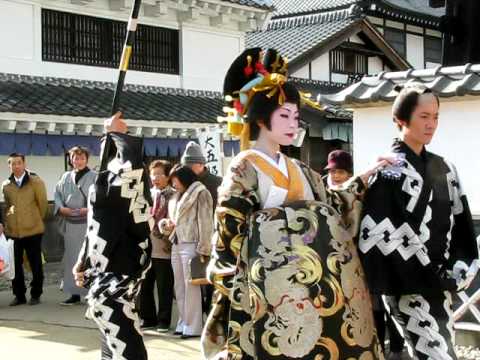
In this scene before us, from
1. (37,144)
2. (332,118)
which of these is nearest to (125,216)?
(37,144)

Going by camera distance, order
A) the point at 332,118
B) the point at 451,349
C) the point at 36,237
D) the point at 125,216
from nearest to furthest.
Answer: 1. the point at 451,349
2. the point at 125,216
3. the point at 36,237
4. the point at 332,118

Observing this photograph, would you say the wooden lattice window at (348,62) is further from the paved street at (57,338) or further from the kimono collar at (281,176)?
the kimono collar at (281,176)

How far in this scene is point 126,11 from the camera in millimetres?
15570

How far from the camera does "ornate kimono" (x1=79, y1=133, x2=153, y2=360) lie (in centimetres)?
448

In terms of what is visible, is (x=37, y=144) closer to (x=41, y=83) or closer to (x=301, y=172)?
(x=41, y=83)

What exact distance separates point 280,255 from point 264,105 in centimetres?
81

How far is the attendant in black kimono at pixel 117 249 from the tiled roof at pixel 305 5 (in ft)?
65.4

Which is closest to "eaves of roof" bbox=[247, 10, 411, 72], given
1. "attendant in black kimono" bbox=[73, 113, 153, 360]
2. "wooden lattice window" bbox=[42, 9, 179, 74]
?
"wooden lattice window" bbox=[42, 9, 179, 74]

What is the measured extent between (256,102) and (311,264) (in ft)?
3.01

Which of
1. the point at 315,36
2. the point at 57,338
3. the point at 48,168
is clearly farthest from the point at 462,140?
the point at 315,36

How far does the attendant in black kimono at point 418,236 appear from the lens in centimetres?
390

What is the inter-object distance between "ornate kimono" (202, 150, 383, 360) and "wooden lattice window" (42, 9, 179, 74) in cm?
1161

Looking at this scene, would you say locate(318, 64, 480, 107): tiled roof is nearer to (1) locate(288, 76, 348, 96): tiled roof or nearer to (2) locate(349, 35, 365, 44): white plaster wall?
(1) locate(288, 76, 348, 96): tiled roof

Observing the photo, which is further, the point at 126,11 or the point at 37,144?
the point at 126,11
